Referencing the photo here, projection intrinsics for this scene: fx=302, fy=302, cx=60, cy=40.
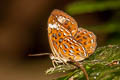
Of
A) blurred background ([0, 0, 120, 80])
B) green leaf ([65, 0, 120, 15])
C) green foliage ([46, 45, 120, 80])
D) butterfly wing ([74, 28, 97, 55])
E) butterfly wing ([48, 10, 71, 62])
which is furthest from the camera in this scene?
blurred background ([0, 0, 120, 80])

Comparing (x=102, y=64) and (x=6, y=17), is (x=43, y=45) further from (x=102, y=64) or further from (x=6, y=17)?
(x=102, y=64)

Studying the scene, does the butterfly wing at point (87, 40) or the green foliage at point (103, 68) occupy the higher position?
the butterfly wing at point (87, 40)

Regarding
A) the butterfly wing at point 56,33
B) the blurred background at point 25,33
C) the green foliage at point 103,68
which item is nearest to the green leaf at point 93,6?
the butterfly wing at point 56,33

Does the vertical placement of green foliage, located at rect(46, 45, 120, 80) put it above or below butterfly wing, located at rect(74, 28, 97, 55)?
below

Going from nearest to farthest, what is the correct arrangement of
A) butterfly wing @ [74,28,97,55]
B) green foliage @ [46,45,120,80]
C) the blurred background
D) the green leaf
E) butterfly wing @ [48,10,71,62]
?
green foliage @ [46,45,120,80], butterfly wing @ [74,28,97,55], butterfly wing @ [48,10,71,62], the green leaf, the blurred background

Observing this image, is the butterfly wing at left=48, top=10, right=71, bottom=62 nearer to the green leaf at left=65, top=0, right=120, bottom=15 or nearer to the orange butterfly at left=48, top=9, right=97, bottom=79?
the orange butterfly at left=48, top=9, right=97, bottom=79

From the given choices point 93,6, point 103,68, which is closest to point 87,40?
point 103,68

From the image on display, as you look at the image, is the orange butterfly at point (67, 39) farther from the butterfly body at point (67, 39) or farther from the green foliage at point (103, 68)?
the green foliage at point (103, 68)

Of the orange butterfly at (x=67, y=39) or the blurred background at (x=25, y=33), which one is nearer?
the orange butterfly at (x=67, y=39)

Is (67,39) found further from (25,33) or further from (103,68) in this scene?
(25,33)

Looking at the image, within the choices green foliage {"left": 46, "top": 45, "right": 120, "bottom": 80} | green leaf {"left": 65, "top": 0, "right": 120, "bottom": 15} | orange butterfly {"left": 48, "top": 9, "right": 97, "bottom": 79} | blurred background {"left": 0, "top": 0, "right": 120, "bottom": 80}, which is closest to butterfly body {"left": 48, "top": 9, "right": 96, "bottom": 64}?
orange butterfly {"left": 48, "top": 9, "right": 97, "bottom": 79}
